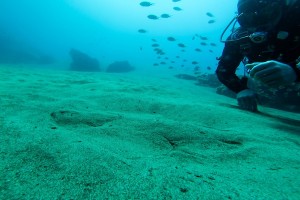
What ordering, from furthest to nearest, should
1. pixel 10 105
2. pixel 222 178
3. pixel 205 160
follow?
pixel 10 105, pixel 205 160, pixel 222 178

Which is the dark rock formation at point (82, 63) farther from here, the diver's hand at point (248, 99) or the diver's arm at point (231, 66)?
the diver's hand at point (248, 99)

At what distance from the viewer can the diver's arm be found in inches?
160

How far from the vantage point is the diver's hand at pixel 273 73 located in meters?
2.67

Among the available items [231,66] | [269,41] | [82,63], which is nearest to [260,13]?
[269,41]

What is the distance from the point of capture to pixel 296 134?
268cm

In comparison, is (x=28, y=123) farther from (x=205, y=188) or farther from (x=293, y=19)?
(x=293, y=19)

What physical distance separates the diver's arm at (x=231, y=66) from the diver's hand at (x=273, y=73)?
1.30m

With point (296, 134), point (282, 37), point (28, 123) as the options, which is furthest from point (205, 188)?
point (282, 37)

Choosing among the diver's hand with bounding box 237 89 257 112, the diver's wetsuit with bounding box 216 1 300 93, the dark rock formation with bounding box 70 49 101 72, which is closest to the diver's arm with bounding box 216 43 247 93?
the diver's wetsuit with bounding box 216 1 300 93

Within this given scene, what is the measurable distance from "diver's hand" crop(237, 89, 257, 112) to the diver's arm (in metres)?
0.13

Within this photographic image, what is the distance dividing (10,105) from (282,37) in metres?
3.82

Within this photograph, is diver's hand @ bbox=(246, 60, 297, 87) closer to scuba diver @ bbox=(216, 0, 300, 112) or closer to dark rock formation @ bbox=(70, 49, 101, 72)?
scuba diver @ bbox=(216, 0, 300, 112)

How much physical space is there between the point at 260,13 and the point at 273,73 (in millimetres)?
1344

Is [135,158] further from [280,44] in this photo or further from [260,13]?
[260,13]
